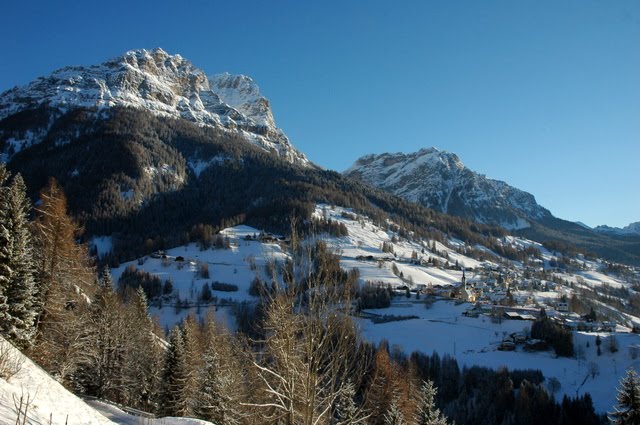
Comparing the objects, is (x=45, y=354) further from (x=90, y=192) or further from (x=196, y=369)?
(x=90, y=192)

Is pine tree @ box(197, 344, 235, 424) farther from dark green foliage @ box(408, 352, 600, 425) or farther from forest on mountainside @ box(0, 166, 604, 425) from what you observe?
dark green foliage @ box(408, 352, 600, 425)

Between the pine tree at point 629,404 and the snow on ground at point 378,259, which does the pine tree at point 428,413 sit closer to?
the pine tree at point 629,404

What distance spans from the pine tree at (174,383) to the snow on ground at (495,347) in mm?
53994

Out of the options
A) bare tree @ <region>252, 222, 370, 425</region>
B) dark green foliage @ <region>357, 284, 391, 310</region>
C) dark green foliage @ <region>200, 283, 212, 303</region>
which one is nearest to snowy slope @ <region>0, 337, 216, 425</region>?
bare tree @ <region>252, 222, 370, 425</region>

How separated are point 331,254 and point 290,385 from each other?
2.63 meters

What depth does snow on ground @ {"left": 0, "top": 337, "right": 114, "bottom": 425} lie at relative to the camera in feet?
24.2

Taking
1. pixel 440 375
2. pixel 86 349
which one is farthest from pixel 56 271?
pixel 440 375

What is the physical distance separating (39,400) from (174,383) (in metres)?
22.7

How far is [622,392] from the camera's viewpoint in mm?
24969

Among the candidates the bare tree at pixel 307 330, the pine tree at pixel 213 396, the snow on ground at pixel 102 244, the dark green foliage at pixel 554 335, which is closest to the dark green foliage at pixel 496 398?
the dark green foliage at pixel 554 335

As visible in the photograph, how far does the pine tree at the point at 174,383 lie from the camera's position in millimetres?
29547

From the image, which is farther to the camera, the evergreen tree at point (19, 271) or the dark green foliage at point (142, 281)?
the dark green foliage at point (142, 281)

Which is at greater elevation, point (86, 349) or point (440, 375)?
point (86, 349)

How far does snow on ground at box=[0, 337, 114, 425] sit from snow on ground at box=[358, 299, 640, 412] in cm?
7331
